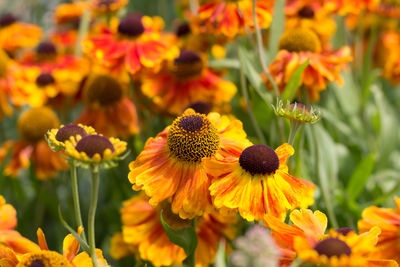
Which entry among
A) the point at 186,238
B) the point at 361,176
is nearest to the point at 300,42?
the point at 361,176

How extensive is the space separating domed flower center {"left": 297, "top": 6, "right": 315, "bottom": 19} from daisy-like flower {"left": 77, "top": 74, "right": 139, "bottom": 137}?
542 mm

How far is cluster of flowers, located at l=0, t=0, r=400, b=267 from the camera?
1.91 feet

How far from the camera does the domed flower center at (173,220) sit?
29.8 inches

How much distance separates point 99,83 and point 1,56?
0.39 meters

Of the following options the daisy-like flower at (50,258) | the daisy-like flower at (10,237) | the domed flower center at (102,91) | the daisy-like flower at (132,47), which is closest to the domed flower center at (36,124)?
the domed flower center at (102,91)

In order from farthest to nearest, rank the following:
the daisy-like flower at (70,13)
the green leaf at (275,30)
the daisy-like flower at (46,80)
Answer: the daisy-like flower at (70,13) → the daisy-like flower at (46,80) → the green leaf at (275,30)

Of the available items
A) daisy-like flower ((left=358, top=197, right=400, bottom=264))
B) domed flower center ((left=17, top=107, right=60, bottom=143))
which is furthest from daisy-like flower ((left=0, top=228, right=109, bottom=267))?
domed flower center ((left=17, top=107, right=60, bottom=143))

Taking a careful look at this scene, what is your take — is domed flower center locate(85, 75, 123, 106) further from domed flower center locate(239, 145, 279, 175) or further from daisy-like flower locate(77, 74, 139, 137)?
domed flower center locate(239, 145, 279, 175)

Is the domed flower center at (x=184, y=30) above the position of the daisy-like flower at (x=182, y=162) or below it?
below

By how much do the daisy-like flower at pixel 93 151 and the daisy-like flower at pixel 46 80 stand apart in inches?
31.4

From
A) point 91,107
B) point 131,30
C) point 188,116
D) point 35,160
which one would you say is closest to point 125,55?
point 131,30

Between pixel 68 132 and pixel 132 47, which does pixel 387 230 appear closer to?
pixel 68 132

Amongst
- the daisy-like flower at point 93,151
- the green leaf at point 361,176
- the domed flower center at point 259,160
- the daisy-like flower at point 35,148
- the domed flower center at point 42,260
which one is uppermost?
the daisy-like flower at point 93,151

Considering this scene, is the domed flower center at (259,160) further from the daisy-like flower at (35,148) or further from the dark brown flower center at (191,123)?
the daisy-like flower at (35,148)
